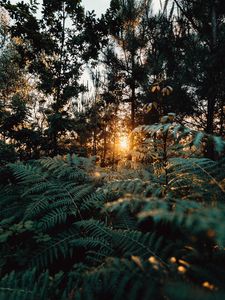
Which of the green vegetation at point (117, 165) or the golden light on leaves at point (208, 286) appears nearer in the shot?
the golden light on leaves at point (208, 286)

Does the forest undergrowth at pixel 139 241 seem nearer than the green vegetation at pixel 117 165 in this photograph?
Yes

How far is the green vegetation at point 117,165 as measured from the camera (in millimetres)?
894

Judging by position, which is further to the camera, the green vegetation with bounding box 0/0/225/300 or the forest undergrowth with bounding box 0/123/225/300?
the green vegetation with bounding box 0/0/225/300

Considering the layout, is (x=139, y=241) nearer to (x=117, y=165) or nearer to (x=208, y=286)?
(x=208, y=286)

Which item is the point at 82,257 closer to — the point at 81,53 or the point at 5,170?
the point at 5,170

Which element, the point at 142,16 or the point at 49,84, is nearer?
the point at 49,84

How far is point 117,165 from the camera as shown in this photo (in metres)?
3.97

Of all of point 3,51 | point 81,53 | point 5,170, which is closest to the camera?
point 5,170

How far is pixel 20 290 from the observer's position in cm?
110

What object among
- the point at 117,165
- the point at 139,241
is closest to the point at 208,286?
the point at 139,241

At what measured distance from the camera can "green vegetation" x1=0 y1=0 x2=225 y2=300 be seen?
894 millimetres

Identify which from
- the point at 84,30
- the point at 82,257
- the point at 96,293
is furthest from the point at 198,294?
the point at 84,30

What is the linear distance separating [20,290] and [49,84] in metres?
5.17

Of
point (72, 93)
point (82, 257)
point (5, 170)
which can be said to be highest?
point (72, 93)
